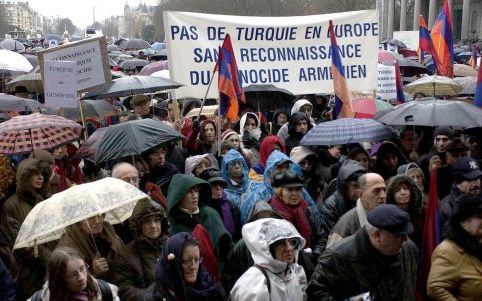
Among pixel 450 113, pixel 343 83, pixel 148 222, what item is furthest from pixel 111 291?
pixel 343 83

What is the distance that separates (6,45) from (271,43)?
2700 centimetres

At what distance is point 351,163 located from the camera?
224 inches

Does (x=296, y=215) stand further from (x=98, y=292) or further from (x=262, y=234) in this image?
(x=98, y=292)

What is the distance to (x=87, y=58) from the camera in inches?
352

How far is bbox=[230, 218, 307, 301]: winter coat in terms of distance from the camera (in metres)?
4.05

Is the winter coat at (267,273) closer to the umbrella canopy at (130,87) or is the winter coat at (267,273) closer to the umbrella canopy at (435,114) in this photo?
the umbrella canopy at (435,114)

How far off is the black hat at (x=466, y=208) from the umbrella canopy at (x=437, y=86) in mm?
6425

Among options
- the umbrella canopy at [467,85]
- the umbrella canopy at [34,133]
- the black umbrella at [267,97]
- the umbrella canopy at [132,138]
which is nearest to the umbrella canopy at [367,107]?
the black umbrella at [267,97]

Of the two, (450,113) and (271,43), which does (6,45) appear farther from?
(450,113)

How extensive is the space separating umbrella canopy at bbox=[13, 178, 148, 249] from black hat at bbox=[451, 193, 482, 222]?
73.6 inches

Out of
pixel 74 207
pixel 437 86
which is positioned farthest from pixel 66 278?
pixel 437 86

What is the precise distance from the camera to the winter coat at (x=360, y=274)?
13.0 feet

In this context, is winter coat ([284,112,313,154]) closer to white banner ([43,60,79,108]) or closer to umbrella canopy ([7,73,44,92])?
white banner ([43,60,79,108])

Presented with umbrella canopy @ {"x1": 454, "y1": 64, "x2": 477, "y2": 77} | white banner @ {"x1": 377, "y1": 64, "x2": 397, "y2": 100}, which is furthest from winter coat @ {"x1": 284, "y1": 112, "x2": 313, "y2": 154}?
umbrella canopy @ {"x1": 454, "y1": 64, "x2": 477, "y2": 77}
